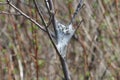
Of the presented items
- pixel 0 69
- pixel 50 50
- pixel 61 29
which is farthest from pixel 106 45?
pixel 61 29

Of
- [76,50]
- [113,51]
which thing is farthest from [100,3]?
[76,50]

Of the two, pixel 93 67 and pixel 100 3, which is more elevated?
pixel 100 3

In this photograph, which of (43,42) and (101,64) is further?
(43,42)

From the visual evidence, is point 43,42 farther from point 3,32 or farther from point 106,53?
point 106,53

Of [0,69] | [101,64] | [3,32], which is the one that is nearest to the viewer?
[0,69]

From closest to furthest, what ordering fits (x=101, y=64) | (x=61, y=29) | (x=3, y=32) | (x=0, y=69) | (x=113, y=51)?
(x=61, y=29)
(x=0, y=69)
(x=113, y=51)
(x=101, y=64)
(x=3, y=32)

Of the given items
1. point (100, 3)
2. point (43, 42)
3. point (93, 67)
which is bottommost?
point (93, 67)

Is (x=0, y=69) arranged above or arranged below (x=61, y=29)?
below

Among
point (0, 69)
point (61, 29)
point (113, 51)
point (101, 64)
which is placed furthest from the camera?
point (101, 64)

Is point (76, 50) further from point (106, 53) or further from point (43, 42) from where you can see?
point (106, 53)
